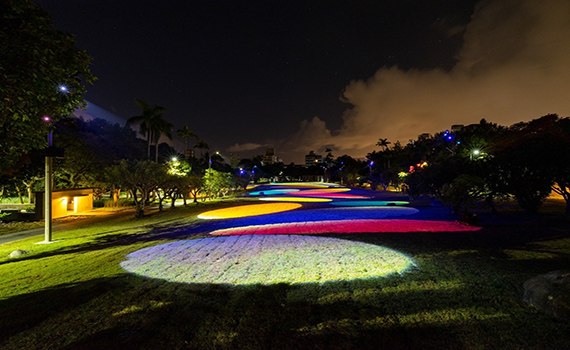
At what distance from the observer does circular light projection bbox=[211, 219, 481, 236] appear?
1165 cm

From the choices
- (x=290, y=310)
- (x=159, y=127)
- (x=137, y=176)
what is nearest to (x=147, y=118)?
(x=159, y=127)

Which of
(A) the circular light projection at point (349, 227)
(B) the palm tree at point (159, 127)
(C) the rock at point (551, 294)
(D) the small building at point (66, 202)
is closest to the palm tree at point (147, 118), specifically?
(B) the palm tree at point (159, 127)

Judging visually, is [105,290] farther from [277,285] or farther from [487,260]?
[487,260]

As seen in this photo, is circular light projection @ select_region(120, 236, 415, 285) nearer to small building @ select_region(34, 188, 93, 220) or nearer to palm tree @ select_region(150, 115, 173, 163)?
small building @ select_region(34, 188, 93, 220)

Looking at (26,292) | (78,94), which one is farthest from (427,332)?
(78,94)

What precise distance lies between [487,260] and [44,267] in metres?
13.0

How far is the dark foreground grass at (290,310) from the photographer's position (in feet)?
11.9

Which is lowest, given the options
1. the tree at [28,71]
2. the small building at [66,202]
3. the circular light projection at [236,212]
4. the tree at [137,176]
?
the circular light projection at [236,212]

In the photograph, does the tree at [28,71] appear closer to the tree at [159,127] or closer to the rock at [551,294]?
the rock at [551,294]

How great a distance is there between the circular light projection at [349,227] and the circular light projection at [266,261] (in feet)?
6.51

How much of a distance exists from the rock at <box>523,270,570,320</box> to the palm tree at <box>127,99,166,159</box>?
39.0 m

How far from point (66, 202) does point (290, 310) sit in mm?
27060

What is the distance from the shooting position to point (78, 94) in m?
7.80

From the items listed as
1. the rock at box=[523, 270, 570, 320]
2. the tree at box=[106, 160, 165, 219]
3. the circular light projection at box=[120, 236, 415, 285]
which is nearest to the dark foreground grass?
the rock at box=[523, 270, 570, 320]
